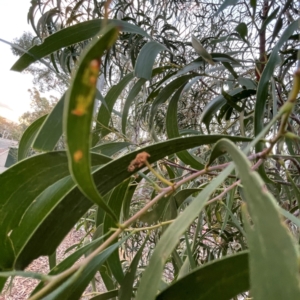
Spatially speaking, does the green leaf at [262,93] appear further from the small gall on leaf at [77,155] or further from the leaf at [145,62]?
the small gall on leaf at [77,155]

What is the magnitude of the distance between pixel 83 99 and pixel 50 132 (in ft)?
0.49

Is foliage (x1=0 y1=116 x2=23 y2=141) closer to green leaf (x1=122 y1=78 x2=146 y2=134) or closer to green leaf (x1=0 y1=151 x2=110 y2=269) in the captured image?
green leaf (x1=122 y1=78 x2=146 y2=134)

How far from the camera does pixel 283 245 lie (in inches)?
4.0

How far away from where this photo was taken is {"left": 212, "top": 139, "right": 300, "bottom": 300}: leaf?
0.10m

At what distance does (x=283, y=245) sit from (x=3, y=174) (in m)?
0.21

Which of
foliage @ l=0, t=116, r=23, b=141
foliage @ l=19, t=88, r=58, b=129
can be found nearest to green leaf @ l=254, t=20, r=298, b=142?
foliage @ l=0, t=116, r=23, b=141

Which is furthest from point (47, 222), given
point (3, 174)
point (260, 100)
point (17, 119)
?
point (17, 119)

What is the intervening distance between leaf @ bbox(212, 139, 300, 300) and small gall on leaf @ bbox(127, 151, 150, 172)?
0.34 feet

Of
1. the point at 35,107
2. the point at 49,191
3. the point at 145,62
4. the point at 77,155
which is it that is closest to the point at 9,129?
the point at 35,107

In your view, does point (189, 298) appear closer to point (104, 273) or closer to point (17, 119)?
point (104, 273)

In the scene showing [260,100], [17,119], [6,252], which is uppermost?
[17,119]

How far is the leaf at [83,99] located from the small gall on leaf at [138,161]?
7cm

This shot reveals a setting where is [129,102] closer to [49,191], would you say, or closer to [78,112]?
[49,191]

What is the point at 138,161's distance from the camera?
216mm
